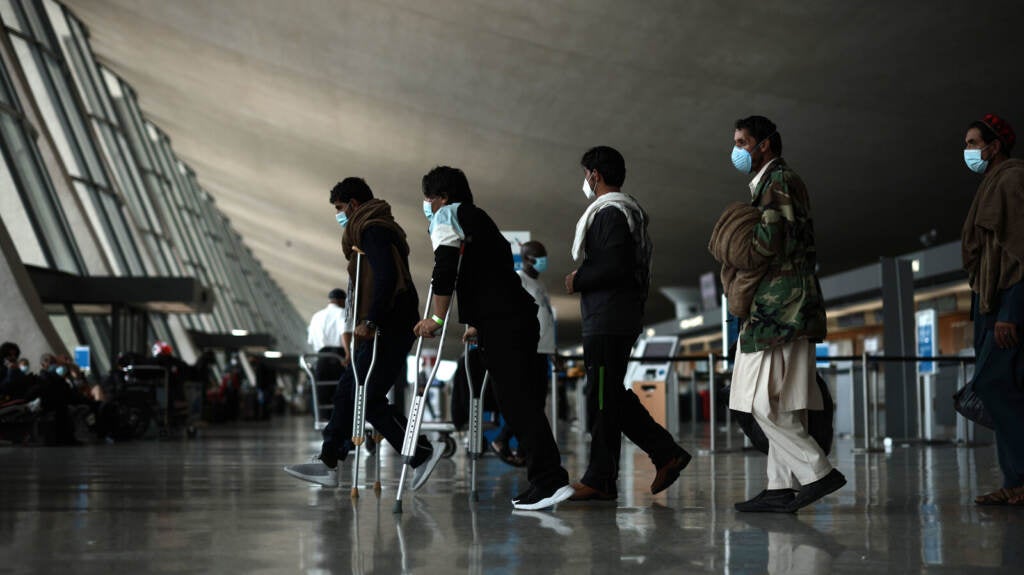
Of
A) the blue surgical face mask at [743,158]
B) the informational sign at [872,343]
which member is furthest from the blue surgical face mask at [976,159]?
the informational sign at [872,343]

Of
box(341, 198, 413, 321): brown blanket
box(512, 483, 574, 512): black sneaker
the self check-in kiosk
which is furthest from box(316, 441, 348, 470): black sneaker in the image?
the self check-in kiosk

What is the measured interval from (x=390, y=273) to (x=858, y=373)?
1287 cm

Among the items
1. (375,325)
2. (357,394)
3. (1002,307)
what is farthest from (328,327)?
(1002,307)

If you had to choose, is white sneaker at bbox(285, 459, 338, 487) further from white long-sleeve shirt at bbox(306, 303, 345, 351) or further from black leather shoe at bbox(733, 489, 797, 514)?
white long-sleeve shirt at bbox(306, 303, 345, 351)

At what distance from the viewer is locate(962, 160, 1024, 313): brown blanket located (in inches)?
195

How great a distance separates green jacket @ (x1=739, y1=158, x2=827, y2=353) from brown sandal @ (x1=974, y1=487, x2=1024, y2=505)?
42.1 inches

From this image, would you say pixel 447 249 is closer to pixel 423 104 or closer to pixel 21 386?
pixel 21 386

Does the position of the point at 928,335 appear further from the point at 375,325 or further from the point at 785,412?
the point at 375,325

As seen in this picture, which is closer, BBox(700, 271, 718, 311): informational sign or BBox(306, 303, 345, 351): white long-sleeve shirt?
BBox(306, 303, 345, 351): white long-sleeve shirt

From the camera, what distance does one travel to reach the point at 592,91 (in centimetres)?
1670

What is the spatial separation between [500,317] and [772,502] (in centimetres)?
134

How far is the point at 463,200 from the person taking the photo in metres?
5.13

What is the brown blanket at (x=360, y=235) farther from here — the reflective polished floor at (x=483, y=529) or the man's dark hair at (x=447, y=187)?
the reflective polished floor at (x=483, y=529)

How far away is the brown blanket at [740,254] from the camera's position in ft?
15.3
